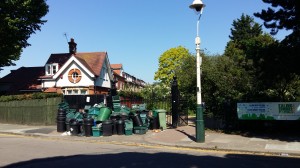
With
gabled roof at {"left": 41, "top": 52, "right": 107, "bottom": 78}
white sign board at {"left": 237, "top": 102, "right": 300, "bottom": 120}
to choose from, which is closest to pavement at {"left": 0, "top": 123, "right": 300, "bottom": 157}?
white sign board at {"left": 237, "top": 102, "right": 300, "bottom": 120}

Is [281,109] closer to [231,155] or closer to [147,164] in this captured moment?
[231,155]

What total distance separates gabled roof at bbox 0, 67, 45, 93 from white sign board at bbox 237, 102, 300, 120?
33.3m

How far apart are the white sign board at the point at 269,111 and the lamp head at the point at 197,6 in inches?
198

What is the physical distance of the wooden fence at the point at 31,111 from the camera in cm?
2380

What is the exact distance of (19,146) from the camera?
13.5 m

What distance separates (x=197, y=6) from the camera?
14414mm

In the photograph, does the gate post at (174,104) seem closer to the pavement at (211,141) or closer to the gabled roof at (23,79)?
the pavement at (211,141)

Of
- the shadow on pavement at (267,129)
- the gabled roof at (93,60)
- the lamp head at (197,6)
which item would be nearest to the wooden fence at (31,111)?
the shadow on pavement at (267,129)

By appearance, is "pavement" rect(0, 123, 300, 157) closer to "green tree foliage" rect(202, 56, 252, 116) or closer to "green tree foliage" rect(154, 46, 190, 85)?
"green tree foliage" rect(202, 56, 252, 116)

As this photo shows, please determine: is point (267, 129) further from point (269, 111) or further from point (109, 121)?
point (109, 121)

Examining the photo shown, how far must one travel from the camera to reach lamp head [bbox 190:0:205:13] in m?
14.3

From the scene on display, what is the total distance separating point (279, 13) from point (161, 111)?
762 cm

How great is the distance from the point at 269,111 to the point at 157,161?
26.2 ft

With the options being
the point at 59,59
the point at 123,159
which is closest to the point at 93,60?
the point at 59,59
